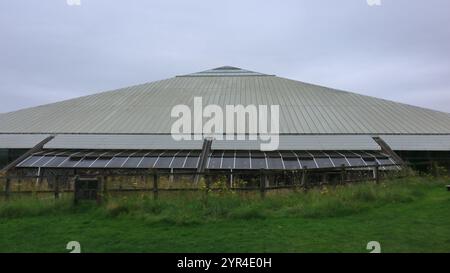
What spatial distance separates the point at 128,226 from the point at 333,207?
538cm

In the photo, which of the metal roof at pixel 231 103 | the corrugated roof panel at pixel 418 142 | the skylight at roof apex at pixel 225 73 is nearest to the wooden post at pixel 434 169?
the corrugated roof panel at pixel 418 142

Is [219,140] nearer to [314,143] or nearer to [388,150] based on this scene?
[314,143]

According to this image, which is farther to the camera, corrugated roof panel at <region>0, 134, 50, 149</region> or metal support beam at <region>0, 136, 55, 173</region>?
corrugated roof panel at <region>0, 134, 50, 149</region>

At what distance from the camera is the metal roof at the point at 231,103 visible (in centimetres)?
2447

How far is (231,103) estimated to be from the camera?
93.2 feet

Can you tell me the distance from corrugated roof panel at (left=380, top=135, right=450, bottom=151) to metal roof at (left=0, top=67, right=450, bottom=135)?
748 mm

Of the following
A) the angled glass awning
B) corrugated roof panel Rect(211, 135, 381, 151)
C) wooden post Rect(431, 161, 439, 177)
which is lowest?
wooden post Rect(431, 161, 439, 177)

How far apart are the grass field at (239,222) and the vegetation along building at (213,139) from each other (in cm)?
291

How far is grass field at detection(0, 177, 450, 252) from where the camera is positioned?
304 inches

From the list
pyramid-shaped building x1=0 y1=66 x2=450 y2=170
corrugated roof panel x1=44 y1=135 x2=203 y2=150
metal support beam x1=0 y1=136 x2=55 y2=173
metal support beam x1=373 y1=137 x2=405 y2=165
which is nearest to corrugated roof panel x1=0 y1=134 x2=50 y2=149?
pyramid-shaped building x1=0 y1=66 x2=450 y2=170

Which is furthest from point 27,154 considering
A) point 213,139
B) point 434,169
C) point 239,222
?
point 434,169

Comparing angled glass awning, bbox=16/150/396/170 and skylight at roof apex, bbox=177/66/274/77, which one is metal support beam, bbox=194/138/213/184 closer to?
angled glass awning, bbox=16/150/396/170
